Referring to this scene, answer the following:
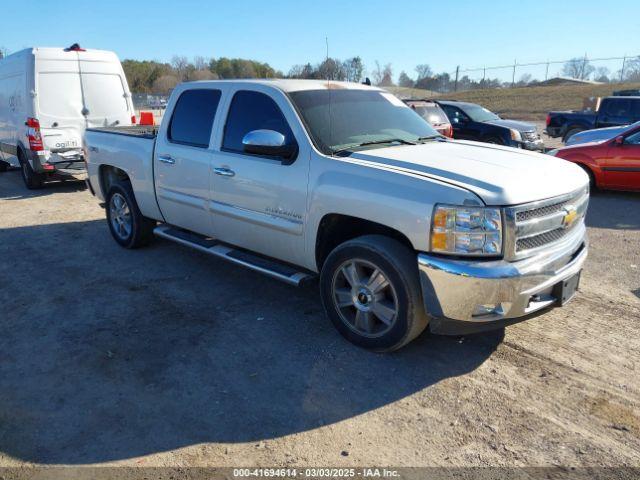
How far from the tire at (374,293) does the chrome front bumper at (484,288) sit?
0.14 m

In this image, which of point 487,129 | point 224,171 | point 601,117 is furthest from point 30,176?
point 601,117

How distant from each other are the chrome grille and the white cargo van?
900cm

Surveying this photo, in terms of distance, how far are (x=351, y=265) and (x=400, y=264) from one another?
456 millimetres

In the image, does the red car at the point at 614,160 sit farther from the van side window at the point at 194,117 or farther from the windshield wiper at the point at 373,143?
the van side window at the point at 194,117

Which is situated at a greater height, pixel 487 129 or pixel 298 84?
pixel 298 84

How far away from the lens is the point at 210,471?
272 cm

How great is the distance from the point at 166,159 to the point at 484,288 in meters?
3.54

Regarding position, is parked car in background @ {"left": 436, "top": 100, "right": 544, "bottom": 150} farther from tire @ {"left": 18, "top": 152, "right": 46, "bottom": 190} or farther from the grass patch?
the grass patch

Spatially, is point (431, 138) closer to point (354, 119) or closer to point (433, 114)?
point (354, 119)

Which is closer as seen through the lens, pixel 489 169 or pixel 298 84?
pixel 489 169

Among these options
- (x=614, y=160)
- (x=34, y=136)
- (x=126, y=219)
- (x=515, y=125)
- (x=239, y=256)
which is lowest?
(x=126, y=219)

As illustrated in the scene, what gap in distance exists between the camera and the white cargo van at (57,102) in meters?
9.54

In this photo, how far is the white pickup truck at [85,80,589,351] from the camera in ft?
10.6

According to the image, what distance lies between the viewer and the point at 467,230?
125 inches
